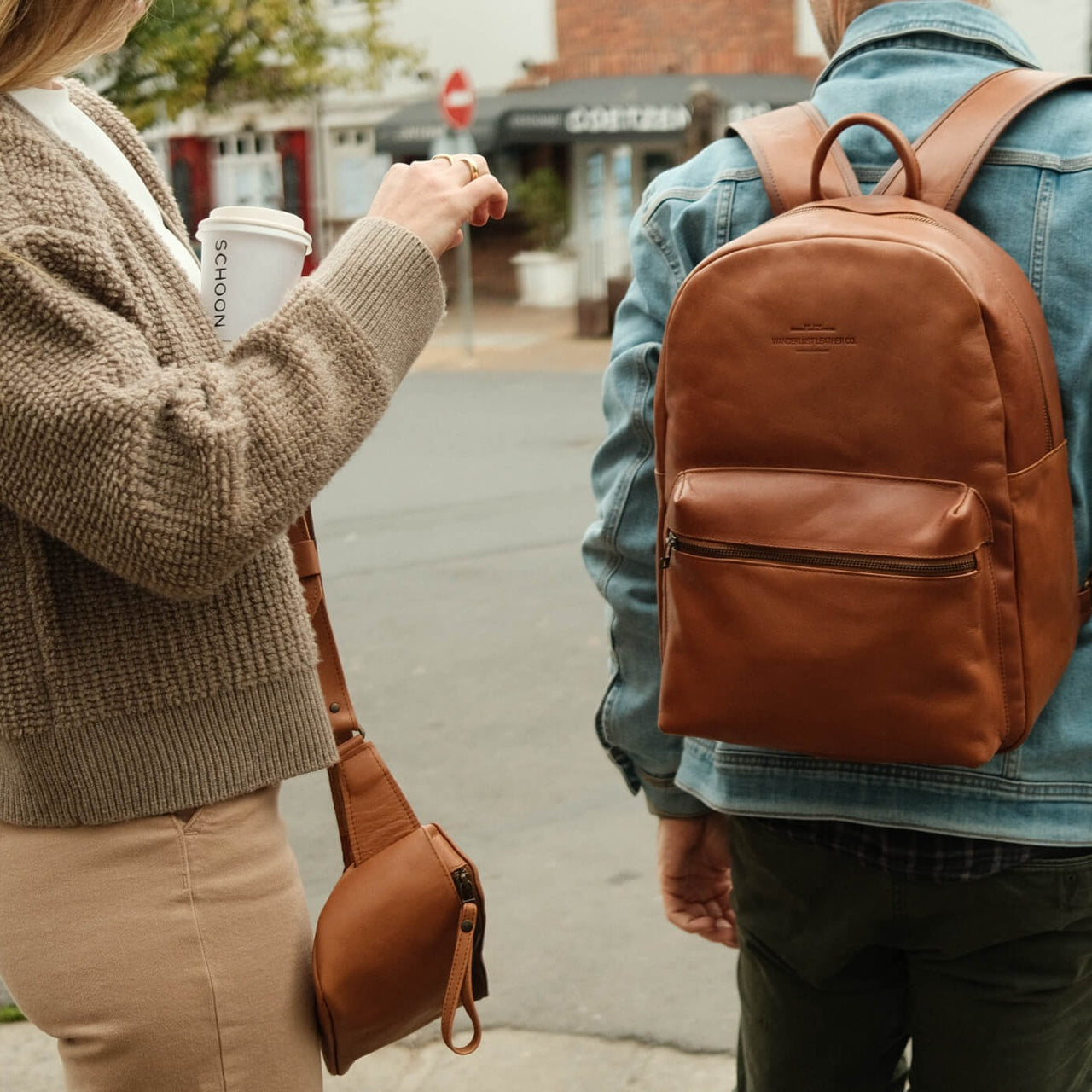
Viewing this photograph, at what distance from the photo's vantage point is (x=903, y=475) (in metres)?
1.50

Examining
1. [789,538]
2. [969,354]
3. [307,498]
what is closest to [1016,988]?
[789,538]

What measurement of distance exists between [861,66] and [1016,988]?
3.44 feet

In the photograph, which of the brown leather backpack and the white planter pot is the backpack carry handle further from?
the white planter pot

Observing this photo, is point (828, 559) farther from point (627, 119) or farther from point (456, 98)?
point (627, 119)

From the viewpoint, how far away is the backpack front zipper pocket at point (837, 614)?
148 centimetres

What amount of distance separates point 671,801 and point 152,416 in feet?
2.99

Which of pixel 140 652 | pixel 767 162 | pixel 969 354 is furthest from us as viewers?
pixel 767 162

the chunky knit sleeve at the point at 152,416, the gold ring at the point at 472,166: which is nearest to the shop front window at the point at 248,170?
the gold ring at the point at 472,166

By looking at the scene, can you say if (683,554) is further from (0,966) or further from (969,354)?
(0,966)

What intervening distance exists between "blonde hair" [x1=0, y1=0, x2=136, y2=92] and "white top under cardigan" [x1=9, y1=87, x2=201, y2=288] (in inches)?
2.4

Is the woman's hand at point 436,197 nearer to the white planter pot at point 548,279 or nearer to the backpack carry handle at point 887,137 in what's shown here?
the backpack carry handle at point 887,137

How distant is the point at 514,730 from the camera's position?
16.9 feet

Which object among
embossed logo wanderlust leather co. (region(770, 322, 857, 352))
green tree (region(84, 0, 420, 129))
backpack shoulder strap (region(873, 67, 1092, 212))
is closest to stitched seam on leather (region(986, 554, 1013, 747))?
embossed logo wanderlust leather co. (region(770, 322, 857, 352))

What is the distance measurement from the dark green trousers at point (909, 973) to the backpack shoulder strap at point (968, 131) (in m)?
0.72
